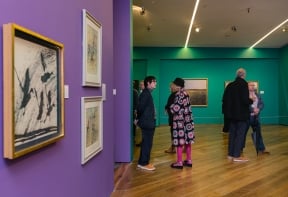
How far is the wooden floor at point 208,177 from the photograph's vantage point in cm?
438

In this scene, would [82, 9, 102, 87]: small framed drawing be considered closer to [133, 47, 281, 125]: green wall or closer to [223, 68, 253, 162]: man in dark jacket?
[223, 68, 253, 162]: man in dark jacket

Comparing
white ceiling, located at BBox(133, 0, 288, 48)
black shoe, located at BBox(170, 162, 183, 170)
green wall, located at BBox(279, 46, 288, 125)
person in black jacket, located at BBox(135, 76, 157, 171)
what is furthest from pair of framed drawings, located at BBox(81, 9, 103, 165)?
green wall, located at BBox(279, 46, 288, 125)

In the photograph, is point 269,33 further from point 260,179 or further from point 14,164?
point 14,164

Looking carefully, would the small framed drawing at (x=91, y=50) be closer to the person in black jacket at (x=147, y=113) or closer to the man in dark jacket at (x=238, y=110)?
the person in black jacket at (x=147, y=113)

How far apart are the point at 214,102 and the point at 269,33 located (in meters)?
4.20

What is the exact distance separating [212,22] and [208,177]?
6.11 m

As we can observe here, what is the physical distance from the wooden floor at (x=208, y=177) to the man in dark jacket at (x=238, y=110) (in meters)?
0.35

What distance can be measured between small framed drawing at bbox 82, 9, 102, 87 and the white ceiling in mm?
5012

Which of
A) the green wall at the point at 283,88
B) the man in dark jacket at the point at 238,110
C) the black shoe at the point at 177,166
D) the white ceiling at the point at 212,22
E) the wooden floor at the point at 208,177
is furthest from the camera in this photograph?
the green wall at the point at 283,88

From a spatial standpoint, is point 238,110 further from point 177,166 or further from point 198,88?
point 198,88

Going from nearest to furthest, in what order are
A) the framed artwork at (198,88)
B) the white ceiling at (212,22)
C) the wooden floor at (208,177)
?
the wooden floor at (208,177)
the white ceiling at (212,22)
the framed artwork at (198,88)

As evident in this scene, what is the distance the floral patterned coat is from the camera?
553cm

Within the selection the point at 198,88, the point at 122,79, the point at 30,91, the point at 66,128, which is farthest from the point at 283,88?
the point at 30,91

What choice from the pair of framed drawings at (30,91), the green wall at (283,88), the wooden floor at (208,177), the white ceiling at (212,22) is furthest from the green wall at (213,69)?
the pair of framed drawings at (30,91)
